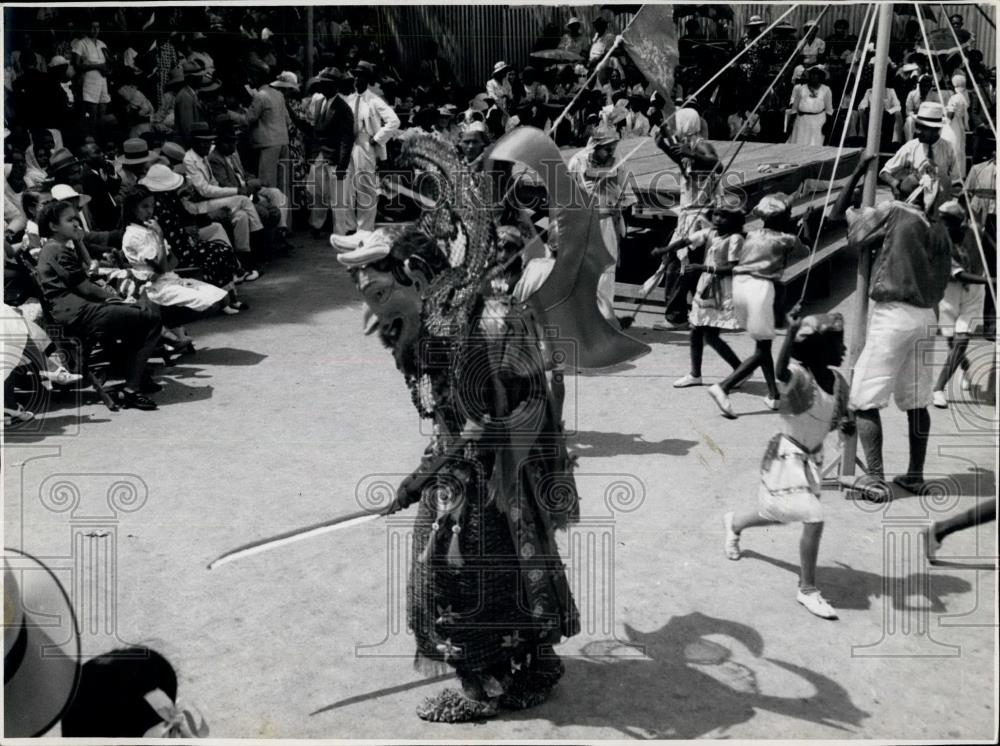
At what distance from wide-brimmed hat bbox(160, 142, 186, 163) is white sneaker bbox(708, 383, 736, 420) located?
18.6ft

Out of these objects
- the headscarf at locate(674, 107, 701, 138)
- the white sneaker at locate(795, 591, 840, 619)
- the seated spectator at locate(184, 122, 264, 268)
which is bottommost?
the white sneaker at locate(795, 591, 840, 619)

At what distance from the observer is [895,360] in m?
6.66

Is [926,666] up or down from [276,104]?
down

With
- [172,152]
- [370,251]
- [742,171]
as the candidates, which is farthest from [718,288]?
[172,152]

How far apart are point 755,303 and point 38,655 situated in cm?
476

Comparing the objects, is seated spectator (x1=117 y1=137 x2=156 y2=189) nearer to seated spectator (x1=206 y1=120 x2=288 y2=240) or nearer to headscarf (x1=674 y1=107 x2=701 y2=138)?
seated spectator (x1=206 y1=120 x2=288 y2=240)

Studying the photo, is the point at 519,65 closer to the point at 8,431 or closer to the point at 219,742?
the point at 8,431

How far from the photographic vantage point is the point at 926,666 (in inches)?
195

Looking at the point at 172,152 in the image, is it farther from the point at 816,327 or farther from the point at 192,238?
the point at 816,327

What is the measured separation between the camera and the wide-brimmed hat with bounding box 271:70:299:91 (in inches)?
517

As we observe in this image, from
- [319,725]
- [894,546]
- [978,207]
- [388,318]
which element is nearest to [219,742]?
[319,725]

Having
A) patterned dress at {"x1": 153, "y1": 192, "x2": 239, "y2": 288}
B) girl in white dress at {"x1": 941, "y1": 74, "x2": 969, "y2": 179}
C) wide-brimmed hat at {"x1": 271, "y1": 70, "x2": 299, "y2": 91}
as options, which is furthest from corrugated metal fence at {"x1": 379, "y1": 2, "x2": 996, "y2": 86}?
patterned dress at {"x1": 153, "y1": 192, "x2": 239, "y2": 288}

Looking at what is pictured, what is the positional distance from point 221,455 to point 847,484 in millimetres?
3722

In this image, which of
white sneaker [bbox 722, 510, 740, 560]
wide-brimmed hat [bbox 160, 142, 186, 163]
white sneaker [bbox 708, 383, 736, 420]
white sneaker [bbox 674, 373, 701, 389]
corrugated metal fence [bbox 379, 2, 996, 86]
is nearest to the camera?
white sneaker [bbox 722, 510, 740, 560]
